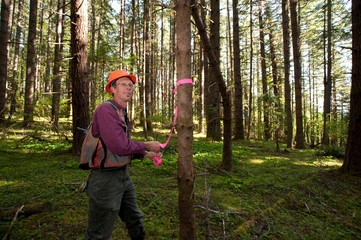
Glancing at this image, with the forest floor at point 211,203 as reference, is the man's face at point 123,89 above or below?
above

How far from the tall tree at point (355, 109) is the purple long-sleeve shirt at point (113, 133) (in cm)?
658

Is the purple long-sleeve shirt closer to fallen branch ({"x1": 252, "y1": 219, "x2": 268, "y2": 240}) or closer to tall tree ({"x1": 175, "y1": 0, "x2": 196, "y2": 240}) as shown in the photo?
tall tree ({"x1": 175, "y1": 0, "x2": 196, "y2": 240})

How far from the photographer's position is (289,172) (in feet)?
20.8

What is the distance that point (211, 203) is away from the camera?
3795 mm

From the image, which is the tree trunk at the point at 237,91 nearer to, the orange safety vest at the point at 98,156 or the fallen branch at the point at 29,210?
the fallen branch at the point at 29,210

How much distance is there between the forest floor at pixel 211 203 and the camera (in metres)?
2.93

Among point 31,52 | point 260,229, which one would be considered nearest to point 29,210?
point 260,229

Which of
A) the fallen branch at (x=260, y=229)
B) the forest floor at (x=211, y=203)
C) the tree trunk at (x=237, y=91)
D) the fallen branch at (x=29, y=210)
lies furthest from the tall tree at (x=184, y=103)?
the tree trunk at (x=237, y=91)

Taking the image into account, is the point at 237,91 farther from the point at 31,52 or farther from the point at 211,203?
the point at 31,52

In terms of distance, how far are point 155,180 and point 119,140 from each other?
343cm

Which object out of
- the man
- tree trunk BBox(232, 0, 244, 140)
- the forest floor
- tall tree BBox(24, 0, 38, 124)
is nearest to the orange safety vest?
the man

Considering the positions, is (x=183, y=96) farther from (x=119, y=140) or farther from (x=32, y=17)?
(x=32, y=17)

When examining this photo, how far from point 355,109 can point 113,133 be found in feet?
22.8

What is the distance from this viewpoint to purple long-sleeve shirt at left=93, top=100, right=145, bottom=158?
77.2 inches
